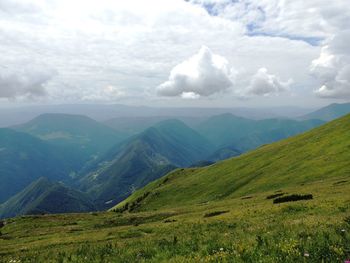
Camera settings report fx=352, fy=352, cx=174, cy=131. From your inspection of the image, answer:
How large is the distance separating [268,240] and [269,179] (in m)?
73.5

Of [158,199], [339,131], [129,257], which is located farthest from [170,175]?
[129,257]

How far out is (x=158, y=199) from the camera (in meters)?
112

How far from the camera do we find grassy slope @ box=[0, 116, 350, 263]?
36.2ft

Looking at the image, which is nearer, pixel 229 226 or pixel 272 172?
pixel 229 226

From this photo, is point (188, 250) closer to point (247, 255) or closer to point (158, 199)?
point (247, 255)

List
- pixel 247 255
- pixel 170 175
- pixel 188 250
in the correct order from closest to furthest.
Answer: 1. pixel 247 255
2. pixel 188 250
3. pixel 170 175

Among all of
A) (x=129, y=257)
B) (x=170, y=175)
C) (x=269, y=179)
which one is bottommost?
(x=170, y=175)

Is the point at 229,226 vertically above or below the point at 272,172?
above

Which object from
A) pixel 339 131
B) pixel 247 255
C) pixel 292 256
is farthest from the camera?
pixel 339 131

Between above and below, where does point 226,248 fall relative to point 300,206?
above

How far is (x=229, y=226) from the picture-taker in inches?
1003

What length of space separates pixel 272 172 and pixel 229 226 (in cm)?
6757

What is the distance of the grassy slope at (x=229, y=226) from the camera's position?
1103cm

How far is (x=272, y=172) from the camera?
89625mm
